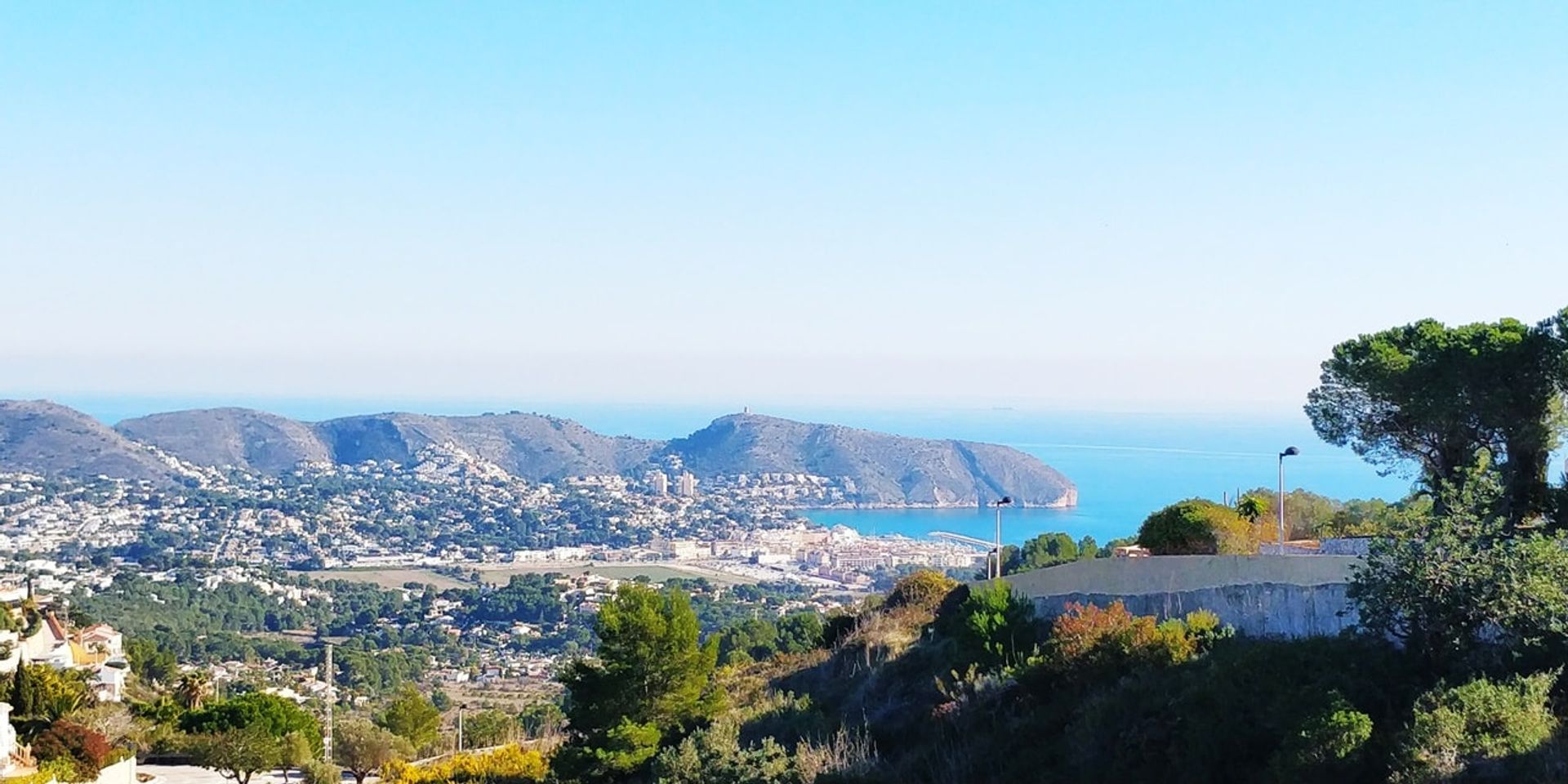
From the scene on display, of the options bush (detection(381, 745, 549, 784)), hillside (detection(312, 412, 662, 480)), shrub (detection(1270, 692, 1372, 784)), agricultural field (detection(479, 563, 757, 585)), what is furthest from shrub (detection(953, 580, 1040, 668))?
hillside (detection(312, 412, 662, 480))

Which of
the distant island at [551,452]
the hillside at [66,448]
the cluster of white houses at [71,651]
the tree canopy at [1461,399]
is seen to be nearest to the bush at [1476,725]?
the tree canopy at [1461,399]

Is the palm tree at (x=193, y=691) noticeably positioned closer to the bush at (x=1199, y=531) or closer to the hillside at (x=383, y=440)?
the bush at (x=1199, y=531)

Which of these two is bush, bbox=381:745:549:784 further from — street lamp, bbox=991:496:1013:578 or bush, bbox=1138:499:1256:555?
bush, bbox=1138:499:1256:555

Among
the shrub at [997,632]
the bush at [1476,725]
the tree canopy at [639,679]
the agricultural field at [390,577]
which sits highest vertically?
the bush at [1476,725]

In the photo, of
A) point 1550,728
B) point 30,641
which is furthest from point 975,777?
point 30,641

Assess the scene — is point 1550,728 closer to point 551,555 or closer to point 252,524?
point 551,555

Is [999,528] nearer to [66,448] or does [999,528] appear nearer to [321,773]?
[321,773]
